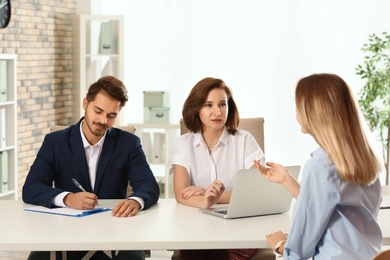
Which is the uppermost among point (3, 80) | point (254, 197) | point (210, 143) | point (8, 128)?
point (3, 80)

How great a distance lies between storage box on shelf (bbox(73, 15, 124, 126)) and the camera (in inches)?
308

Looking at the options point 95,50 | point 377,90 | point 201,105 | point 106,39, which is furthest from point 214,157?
point 95,50

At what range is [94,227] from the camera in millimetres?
3182

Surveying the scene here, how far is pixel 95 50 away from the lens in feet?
26.5

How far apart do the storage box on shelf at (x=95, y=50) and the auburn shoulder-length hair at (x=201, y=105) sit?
3971mm

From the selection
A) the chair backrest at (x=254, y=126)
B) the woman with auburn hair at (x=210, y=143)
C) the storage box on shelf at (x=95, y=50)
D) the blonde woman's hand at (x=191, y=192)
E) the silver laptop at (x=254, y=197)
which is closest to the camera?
the silver laptop at (x=254, y=197)

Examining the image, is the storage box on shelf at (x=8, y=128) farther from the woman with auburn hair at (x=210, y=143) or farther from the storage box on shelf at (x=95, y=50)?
the woman with auburn hair at (x=210, y=143)

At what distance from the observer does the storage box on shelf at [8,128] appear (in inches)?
252

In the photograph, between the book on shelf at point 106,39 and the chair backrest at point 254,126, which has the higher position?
the book on shelf at point 106,39

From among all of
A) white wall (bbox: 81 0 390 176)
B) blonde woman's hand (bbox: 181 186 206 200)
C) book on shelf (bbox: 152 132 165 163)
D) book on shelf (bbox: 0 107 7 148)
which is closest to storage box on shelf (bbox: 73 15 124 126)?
white wall (bbox: 81 0 390 176)

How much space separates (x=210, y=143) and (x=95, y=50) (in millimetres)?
4306

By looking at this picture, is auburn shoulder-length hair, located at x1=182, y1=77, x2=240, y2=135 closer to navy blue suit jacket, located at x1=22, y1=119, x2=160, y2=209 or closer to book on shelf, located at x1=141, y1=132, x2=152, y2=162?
navy blue suit jacket, located at x1=22, y1=119, x2=160, y2=209

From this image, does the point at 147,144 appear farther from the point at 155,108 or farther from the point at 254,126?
the point at 254,126

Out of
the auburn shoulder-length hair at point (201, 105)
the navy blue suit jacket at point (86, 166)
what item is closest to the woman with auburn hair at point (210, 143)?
the auburn shoulder-length hair at point (201, 105)
